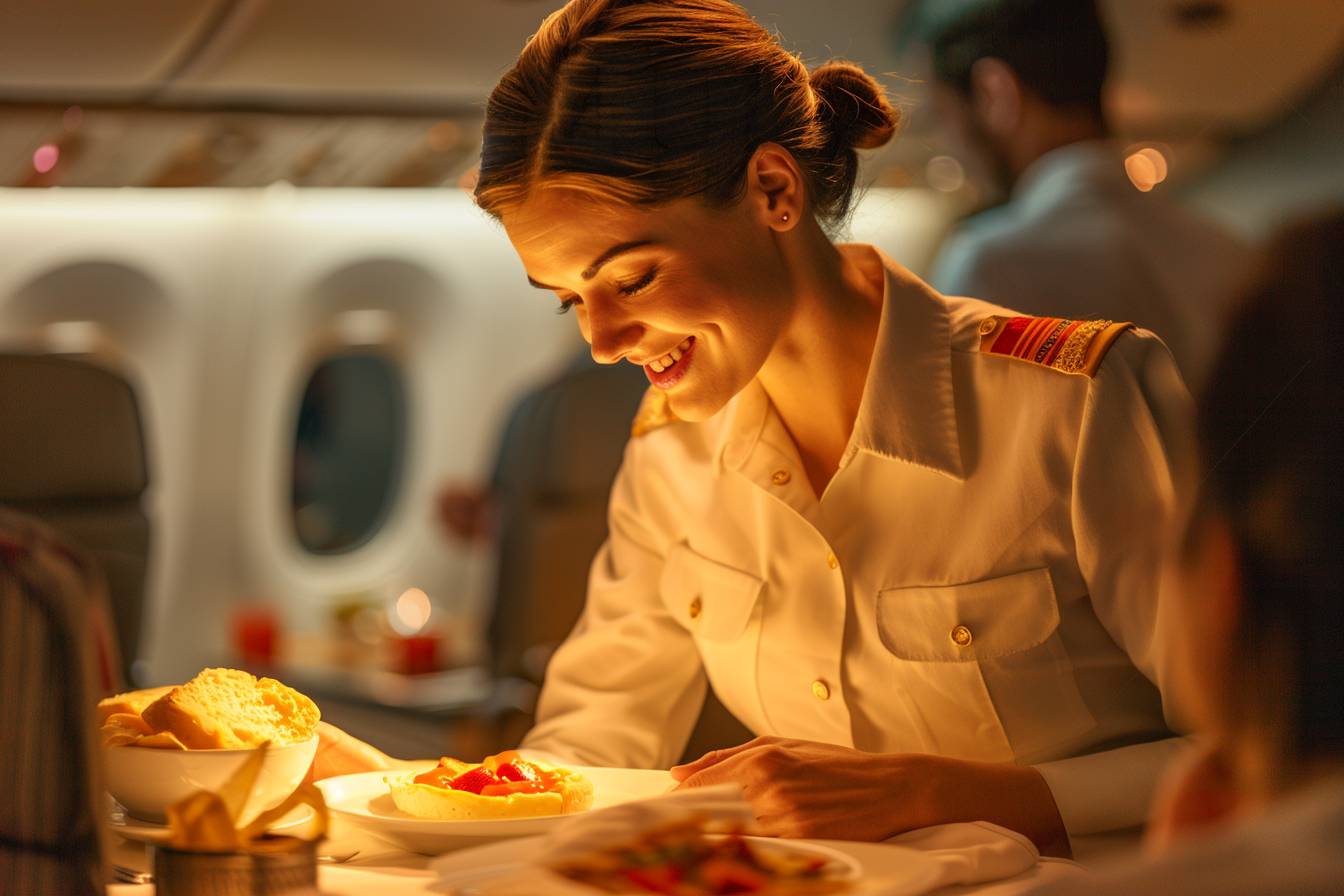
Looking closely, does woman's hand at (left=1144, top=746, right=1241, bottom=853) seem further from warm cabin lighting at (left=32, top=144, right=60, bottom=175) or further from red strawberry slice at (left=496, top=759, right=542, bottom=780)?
warm cabin lighting at (left=32, top=144, right=60, bottom=175)

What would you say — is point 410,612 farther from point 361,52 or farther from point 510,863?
point 361,52

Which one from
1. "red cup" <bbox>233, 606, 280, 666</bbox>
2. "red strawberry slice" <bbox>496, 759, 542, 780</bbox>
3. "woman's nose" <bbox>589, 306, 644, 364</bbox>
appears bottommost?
"red strawberry slice" <bbox>496, 759, 542, 780</bbox>

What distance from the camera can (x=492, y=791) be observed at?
44.6 inches

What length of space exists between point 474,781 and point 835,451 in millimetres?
481

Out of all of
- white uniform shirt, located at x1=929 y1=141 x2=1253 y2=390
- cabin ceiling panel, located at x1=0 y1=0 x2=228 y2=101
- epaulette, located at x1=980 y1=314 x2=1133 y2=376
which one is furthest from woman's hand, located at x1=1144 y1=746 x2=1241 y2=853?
cabin ceiling panel, located at x1=0 y1=0 x2=228 y2=101

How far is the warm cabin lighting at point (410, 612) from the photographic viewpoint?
117cm

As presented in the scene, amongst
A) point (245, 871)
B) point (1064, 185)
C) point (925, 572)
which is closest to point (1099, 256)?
point (1064, 185)

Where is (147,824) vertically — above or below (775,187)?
below

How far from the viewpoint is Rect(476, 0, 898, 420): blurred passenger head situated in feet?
3.78

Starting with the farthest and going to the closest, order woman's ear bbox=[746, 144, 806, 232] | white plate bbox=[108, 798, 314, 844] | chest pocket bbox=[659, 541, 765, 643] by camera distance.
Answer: chest pocket bbox=[659, 541, 765, 643]
woman's ear bbox=[746, 144, 806, 232]
white plate bbox=[108, 798, 314, 844]

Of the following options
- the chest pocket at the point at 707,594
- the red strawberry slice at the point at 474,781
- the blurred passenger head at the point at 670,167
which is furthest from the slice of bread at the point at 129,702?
the chest pocket at the point at 707,594

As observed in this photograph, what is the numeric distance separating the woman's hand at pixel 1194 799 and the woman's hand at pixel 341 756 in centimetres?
62

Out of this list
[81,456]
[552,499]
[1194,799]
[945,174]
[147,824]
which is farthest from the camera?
[552,499]

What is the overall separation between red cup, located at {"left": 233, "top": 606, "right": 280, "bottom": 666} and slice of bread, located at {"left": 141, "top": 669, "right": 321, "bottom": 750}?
0.06 feet
